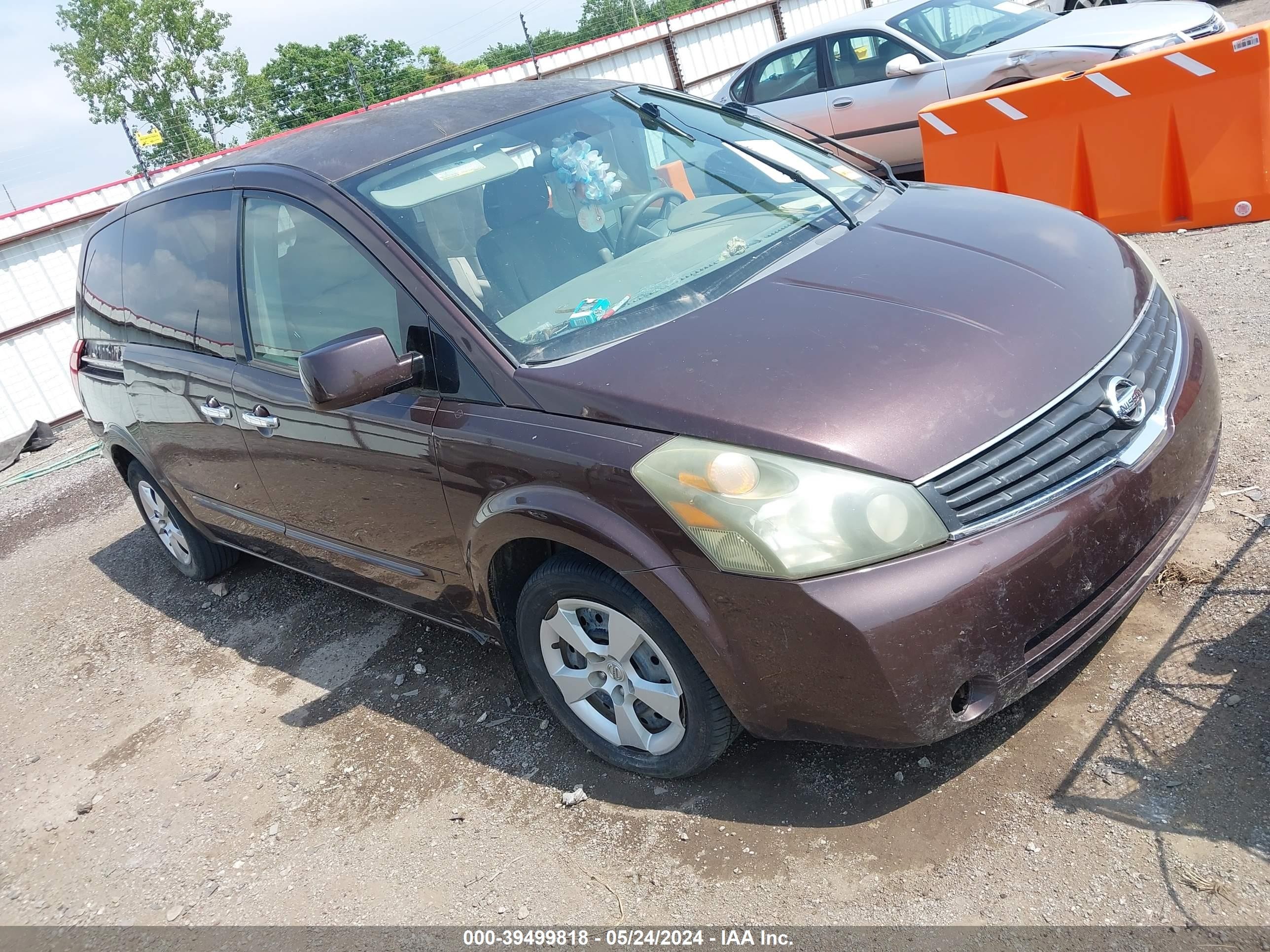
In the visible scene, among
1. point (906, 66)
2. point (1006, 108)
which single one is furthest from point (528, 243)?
point (906, 66)

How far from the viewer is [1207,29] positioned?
7.93 meters

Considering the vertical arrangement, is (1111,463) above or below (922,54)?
below

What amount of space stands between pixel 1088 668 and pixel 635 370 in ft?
5.11

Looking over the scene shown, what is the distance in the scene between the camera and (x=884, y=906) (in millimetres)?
2451

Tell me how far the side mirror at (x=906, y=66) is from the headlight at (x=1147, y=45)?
1614 mm

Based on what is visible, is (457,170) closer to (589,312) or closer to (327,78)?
(589,312)

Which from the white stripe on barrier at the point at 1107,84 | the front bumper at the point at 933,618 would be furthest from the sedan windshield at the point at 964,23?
the front bumper at the point at 933,618

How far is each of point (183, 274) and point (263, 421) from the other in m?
0.94

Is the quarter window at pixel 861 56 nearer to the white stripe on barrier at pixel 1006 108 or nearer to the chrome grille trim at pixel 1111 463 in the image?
the white stripe on barrier at pixel 1006 108

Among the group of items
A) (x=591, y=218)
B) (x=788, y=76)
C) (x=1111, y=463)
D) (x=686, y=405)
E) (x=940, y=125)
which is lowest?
(x=1111, y=463)

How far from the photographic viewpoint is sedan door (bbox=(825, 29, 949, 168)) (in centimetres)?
879

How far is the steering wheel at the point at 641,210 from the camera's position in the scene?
3.39 m

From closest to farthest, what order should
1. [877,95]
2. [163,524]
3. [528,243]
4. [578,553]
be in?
1. [578,553]
2. [528,243]
3. [163,524]
4. [877,95]

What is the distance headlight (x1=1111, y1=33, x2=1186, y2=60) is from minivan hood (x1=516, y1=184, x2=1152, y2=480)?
536cm
